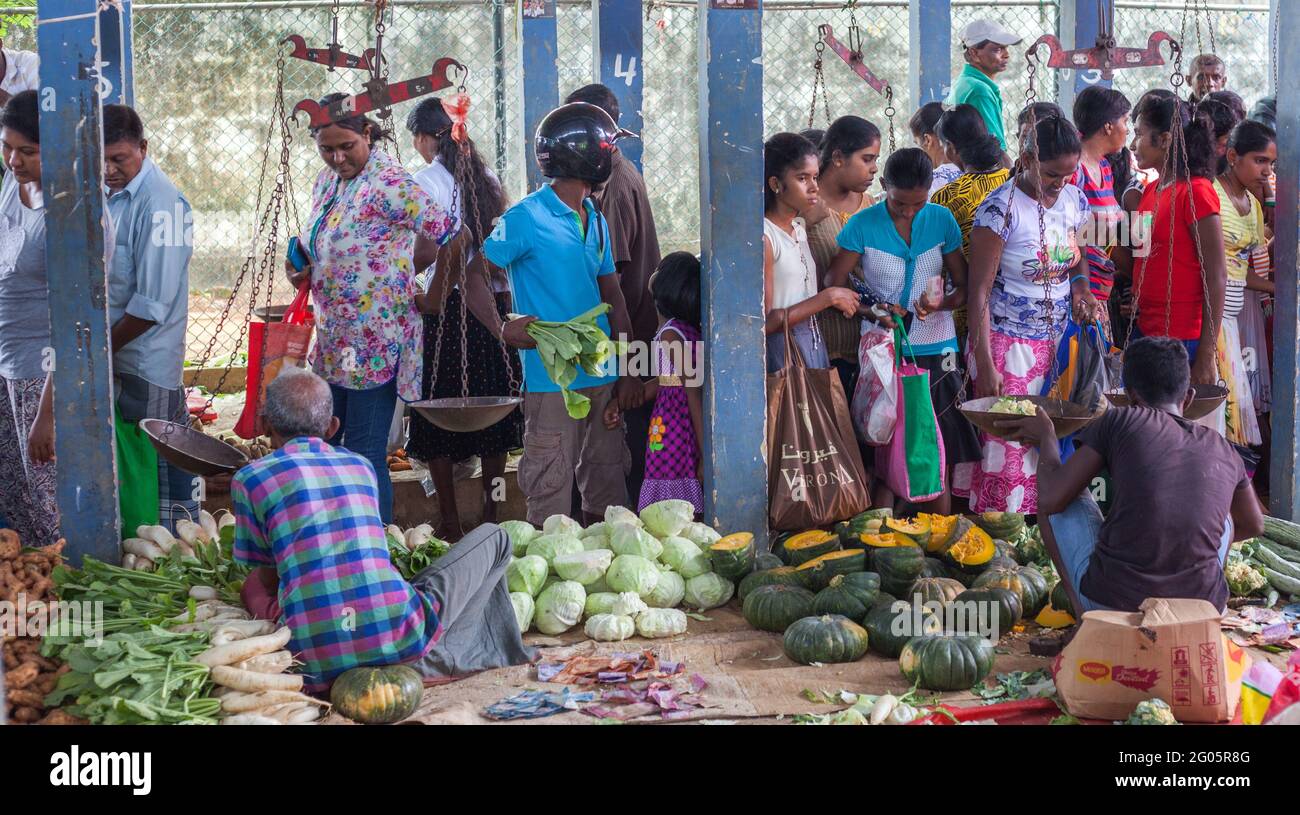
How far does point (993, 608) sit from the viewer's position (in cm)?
476

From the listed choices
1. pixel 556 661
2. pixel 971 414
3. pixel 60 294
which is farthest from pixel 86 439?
pixel 971 414

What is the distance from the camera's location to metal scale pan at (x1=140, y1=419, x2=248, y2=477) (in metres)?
4.71

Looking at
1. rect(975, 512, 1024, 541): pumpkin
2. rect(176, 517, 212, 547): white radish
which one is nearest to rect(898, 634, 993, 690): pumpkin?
rect(975, 512, 1024, 541): pumpkin

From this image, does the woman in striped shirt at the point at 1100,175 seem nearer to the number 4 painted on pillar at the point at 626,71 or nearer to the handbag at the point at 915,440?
the handbag at the point at 915,440

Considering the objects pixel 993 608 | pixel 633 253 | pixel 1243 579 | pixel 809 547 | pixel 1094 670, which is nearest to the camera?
pixel 1094 670

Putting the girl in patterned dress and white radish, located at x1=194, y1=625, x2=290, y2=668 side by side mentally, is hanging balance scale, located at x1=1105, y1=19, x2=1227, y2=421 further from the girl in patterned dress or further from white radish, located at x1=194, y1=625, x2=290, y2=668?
white radish, located at x1=194, y1=625, x2=290, y2=668

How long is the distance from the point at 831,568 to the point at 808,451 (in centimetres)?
67

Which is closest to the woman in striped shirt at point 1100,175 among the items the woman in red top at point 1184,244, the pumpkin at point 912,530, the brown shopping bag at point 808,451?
the woman in red top at point 1184,244

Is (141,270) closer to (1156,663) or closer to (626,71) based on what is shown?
(626,71)

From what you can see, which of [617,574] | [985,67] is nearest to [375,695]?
[617,574]

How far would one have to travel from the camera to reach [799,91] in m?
11.5

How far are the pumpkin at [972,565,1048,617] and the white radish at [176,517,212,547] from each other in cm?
304

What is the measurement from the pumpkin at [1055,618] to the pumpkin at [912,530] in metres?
0.54

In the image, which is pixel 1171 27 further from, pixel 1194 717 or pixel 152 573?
pixel 152 573
